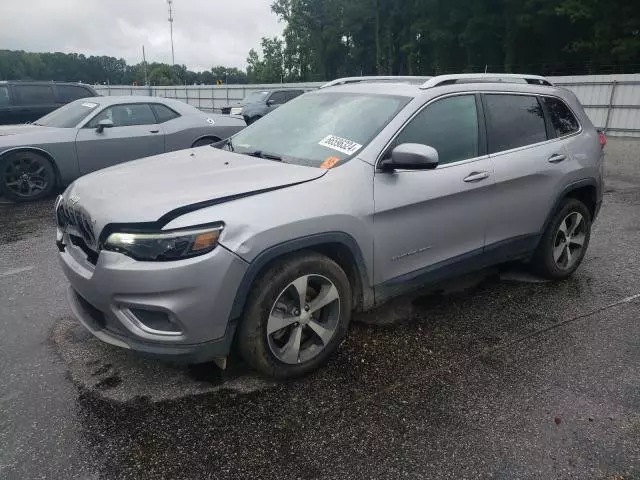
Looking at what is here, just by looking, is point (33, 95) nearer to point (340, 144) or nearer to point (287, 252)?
point (340, 144)

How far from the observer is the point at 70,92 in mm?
11703

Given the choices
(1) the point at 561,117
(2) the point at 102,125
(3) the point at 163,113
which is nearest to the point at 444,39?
(3) the point at 163,113

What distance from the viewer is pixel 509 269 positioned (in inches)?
188

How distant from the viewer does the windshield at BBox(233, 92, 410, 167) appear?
323cm

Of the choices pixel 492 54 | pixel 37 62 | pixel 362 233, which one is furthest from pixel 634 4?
pixel 37 62

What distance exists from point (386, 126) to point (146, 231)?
5.40ft

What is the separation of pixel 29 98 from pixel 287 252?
1078 centimetres

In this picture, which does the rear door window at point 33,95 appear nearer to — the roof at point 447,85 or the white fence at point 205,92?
the roof at point 447,85

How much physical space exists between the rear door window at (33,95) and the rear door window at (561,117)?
1079 centimetres

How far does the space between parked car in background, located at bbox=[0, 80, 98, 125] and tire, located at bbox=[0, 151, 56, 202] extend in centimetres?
370

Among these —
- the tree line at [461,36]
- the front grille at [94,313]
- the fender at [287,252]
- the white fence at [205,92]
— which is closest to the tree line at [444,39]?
the tree line at [461,36]

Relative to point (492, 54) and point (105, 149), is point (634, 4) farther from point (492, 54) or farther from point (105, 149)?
point (105, 149)

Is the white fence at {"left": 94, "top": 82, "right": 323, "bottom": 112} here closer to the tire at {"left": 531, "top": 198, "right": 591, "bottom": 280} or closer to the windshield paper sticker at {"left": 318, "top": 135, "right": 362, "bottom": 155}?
the tire at {"left": 531, "top": 198, "right": 591, "bottom": 280}

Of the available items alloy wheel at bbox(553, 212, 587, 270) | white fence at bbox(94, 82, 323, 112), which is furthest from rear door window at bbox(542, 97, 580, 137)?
white fence at bbox(94, 82, 323, 112)
